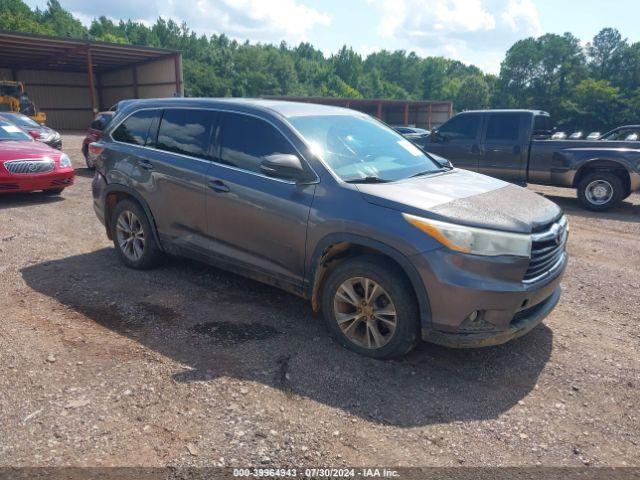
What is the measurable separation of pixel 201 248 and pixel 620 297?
4.22 metres

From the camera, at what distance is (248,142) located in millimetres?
4340

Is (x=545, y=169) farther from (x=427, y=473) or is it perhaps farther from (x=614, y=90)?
(x=614, y=90)

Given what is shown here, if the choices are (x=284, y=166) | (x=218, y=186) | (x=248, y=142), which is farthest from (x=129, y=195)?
(x=284, y=166)

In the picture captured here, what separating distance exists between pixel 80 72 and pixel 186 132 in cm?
4374

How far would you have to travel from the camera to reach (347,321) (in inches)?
149

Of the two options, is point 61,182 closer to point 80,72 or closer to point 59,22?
point 80,72

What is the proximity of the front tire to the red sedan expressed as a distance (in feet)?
24.4

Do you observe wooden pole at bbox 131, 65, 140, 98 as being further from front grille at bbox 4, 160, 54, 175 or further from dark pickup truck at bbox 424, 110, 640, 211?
dark pickup truck at bbox 424, 110, 640, 211

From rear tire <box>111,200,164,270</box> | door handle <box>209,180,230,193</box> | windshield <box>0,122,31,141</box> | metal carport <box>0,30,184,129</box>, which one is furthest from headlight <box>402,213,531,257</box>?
metal carport <box>0,30,184,129</box>

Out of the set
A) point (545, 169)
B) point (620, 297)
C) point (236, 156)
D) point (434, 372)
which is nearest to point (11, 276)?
point (236, 156)

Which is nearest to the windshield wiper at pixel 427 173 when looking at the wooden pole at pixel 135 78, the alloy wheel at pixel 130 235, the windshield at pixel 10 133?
the alloy wheel at pixel 130 235

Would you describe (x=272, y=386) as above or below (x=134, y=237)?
below

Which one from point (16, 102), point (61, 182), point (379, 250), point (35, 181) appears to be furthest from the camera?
point (16, 102)

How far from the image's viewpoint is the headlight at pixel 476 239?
3238mm
